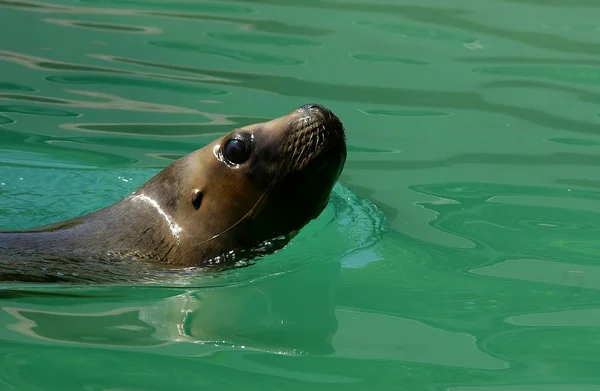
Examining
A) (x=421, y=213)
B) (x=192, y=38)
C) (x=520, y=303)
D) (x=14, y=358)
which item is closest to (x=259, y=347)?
(x=14, y=358)

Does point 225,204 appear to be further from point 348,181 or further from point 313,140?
point 348,181

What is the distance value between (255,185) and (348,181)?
1.83 meters

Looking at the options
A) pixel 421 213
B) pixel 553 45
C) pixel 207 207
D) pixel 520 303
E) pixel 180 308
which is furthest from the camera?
pixel 553 45

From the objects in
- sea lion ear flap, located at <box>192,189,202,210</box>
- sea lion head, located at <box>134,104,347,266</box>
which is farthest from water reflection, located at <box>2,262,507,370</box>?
sea lion ear flap, located at <box>192,189,202,210</box>

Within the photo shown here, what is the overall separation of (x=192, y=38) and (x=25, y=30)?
4.64 feet

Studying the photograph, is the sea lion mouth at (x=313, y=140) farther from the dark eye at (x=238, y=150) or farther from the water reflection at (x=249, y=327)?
the water reflection at (x=249, y=327)

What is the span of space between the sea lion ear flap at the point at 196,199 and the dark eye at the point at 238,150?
0.24 meters

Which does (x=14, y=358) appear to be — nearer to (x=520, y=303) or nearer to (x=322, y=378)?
(x=322, y=378)

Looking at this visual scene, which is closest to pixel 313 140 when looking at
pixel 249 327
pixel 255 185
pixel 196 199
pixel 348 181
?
pixel 255 185

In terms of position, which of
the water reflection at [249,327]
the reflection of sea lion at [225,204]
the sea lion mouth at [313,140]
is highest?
the sea lion mouth at [313,140]

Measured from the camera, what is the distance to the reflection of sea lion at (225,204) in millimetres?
5172

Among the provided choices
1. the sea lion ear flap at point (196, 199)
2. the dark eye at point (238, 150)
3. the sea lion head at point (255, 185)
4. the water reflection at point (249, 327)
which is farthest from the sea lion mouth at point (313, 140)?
the water reflection at point (249, 327)

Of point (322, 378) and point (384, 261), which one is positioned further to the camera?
point (384, 261)

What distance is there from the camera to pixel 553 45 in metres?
9.45
